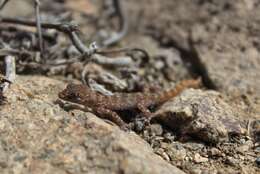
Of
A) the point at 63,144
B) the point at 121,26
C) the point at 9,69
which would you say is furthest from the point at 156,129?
the point at 121,26

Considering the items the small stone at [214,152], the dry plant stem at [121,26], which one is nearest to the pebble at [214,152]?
the small stone at [214,152]

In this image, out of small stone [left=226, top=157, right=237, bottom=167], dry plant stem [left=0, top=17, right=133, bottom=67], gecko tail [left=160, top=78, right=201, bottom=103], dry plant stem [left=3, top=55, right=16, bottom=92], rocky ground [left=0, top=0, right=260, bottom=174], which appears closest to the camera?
rocky ground [left=0, top=0, right=260, bottom=174]

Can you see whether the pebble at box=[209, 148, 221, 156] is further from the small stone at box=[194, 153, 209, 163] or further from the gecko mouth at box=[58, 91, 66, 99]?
the gecko mouth at box=[58, 91, 66, 99]

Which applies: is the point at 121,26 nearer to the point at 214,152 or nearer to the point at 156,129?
the point at 156,129

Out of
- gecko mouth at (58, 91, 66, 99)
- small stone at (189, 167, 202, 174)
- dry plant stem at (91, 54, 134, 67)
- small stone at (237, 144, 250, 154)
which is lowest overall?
small stone at (189, 167, 202, 174)

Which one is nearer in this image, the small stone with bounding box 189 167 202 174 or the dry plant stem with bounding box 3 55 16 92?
the small stone with bounding box 189 167 202 174

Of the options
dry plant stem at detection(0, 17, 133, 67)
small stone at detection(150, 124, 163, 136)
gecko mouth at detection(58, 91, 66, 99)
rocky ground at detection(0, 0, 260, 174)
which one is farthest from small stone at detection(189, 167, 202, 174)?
dry plant stem at detection(0, 17, 133, 67)

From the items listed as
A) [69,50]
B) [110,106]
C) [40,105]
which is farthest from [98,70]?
[40,105]
